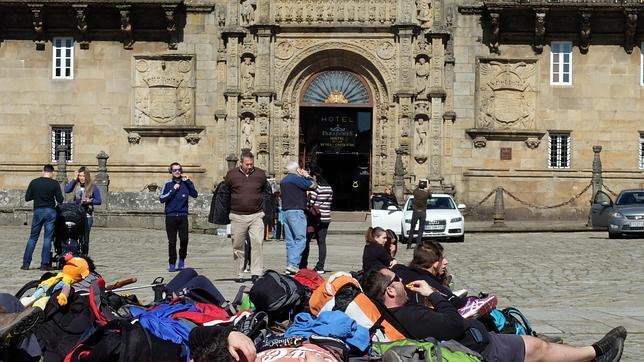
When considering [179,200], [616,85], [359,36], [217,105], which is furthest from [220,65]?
[179,200]

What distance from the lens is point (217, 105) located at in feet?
127

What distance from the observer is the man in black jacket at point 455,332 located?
30.8 ft

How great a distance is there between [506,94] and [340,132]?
569cm

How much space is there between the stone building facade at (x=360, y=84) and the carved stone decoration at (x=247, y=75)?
64mm

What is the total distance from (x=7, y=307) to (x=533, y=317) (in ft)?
24.6

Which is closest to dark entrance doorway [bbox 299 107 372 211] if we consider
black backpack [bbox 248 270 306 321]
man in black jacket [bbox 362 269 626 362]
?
black backpack [bbox 248 270 306 321]

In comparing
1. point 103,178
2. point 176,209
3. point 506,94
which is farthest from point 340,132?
point 176,209

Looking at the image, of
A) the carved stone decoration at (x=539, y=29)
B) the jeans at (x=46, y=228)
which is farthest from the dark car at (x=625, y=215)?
the jeans at (x=46, y=228)

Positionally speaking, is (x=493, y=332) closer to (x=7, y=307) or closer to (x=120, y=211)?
(x=7, y=307)

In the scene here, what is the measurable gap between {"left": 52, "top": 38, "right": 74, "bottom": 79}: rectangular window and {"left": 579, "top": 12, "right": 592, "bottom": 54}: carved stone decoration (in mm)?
16500

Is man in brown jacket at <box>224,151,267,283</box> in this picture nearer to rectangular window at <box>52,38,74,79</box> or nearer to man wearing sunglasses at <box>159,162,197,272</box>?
man wearing sunglasses at <box>159,162,197,272</box>

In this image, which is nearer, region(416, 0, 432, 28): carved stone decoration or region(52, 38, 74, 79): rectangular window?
region(416, 0, 432, 28): carved stone decoration

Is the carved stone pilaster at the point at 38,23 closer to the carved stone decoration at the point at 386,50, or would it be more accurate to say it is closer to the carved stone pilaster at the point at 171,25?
the carved stone pilaster at the point at 171,25

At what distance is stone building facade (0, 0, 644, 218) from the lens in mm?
38219
